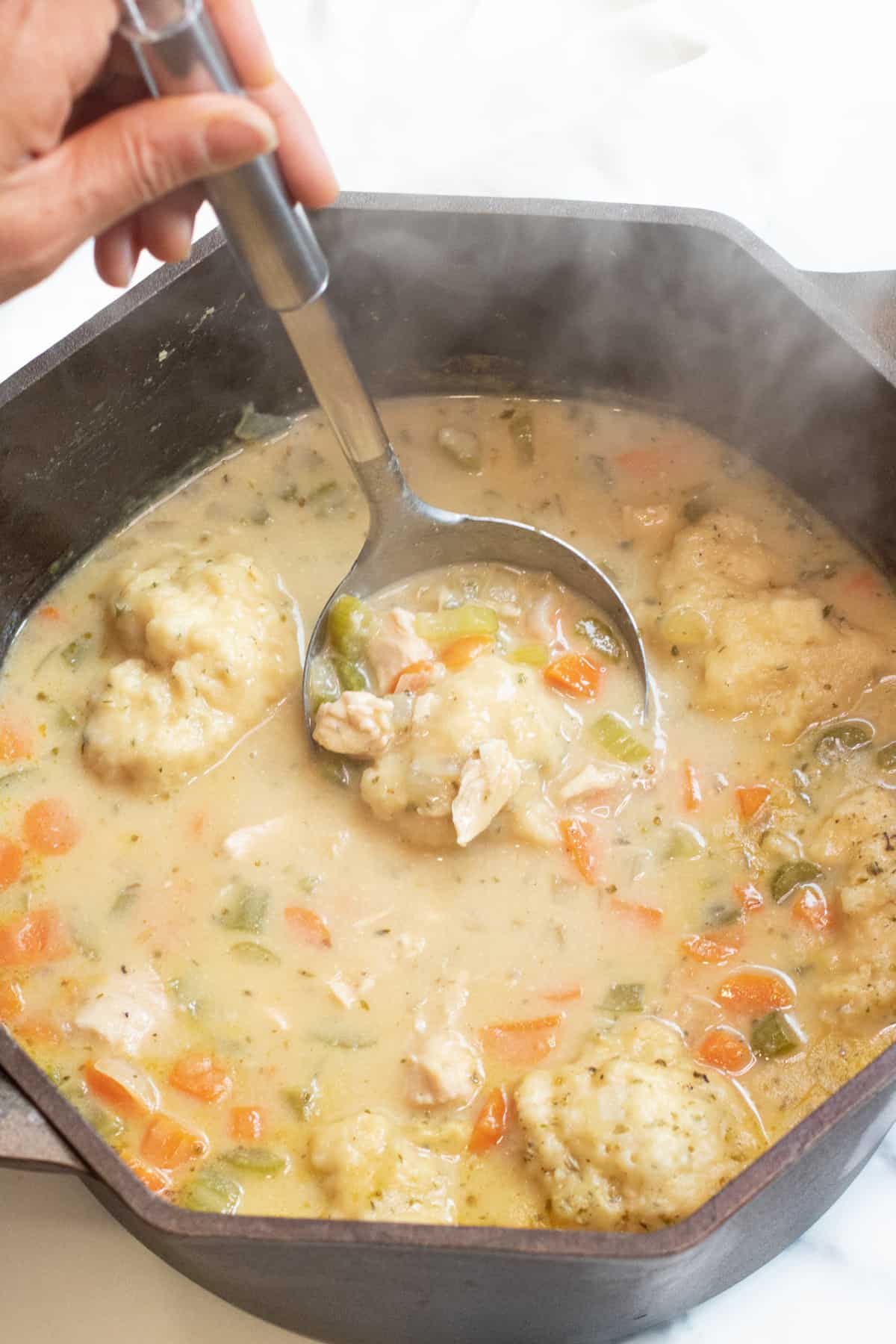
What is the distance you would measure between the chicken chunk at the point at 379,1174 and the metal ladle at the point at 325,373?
783 millimetres

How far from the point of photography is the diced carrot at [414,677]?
2502mm

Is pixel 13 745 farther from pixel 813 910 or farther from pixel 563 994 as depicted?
pixel 813 910

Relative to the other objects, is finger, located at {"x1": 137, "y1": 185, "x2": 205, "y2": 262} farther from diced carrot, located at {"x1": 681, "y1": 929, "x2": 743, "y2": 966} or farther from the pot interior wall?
diced carrot, located at {"x1": 681, "y1": 929, "x2": 743, "y2": 966}

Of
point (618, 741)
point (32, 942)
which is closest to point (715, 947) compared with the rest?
point (618, 741)

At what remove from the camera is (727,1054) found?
2.16 m

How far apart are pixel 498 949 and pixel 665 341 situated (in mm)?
1313

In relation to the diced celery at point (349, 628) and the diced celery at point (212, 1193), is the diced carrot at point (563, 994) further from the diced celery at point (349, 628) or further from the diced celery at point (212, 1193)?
the diced celery at point (349, 628)

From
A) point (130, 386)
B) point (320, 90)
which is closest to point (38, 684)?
point (130, 386)

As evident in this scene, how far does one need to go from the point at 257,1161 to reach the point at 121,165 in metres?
1.42

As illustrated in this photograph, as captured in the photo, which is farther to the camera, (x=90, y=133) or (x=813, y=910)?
(x=813, y=910)

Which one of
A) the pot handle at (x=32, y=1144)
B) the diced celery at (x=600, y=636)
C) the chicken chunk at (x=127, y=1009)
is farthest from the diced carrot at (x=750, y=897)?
the pot handle at (x=32, y=1144)

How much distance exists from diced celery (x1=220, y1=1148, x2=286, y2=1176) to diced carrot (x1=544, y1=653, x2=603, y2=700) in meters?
0.96

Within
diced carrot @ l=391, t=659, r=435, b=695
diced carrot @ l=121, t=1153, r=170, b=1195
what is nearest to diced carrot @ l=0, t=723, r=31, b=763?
diced carrot @ l=391, t=659, r=435, b=695

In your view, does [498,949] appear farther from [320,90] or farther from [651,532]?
[320,90]
